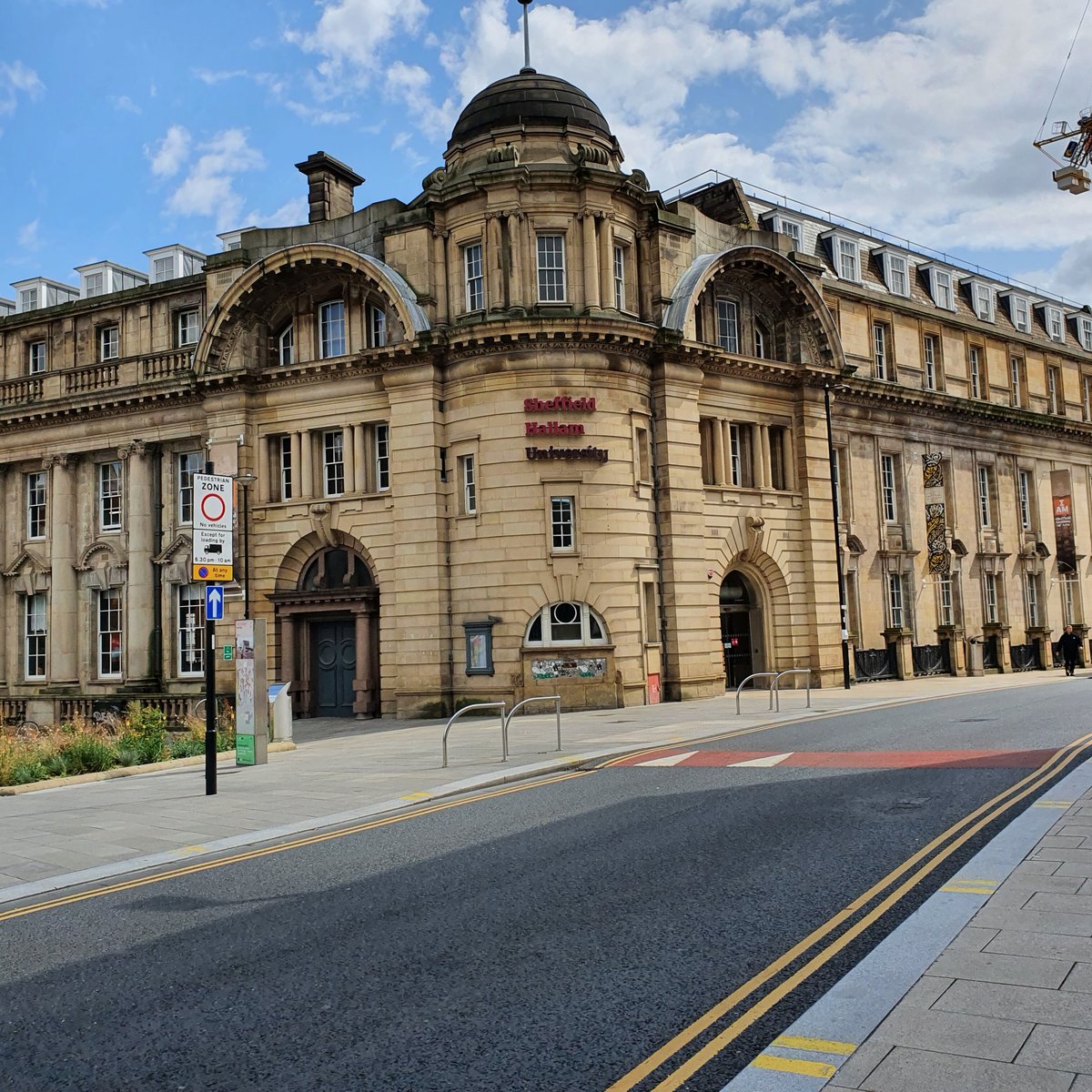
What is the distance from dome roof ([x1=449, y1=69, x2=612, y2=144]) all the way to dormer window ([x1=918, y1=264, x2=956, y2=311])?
65.9 ft

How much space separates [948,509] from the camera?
4084cm

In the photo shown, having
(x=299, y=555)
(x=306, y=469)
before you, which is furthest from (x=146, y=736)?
(x=306, y=469)

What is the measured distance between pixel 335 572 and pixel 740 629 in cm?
1317

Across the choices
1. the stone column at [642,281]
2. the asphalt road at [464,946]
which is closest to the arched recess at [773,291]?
the stone column at [642,281]

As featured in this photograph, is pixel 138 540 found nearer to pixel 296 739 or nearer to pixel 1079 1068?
pixel 296 739

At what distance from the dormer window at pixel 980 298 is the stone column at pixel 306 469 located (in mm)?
32392

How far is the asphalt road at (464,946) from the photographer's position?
16.3 ft

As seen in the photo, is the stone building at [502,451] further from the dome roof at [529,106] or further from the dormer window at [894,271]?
the dormer window at [894,271]

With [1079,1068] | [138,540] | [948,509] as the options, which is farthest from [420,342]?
[1079,1068]

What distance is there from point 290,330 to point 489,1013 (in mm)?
29950

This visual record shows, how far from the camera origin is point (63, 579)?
3600 cm

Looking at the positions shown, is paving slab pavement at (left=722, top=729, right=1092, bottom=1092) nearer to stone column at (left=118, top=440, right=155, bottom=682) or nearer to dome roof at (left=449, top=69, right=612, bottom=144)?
dome roof at (left=449, top=69, right=612, bottom=144)

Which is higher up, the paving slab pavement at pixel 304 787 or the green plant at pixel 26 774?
the green plant at pixel 26 774

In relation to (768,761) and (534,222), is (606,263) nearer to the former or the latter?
(534,222)
